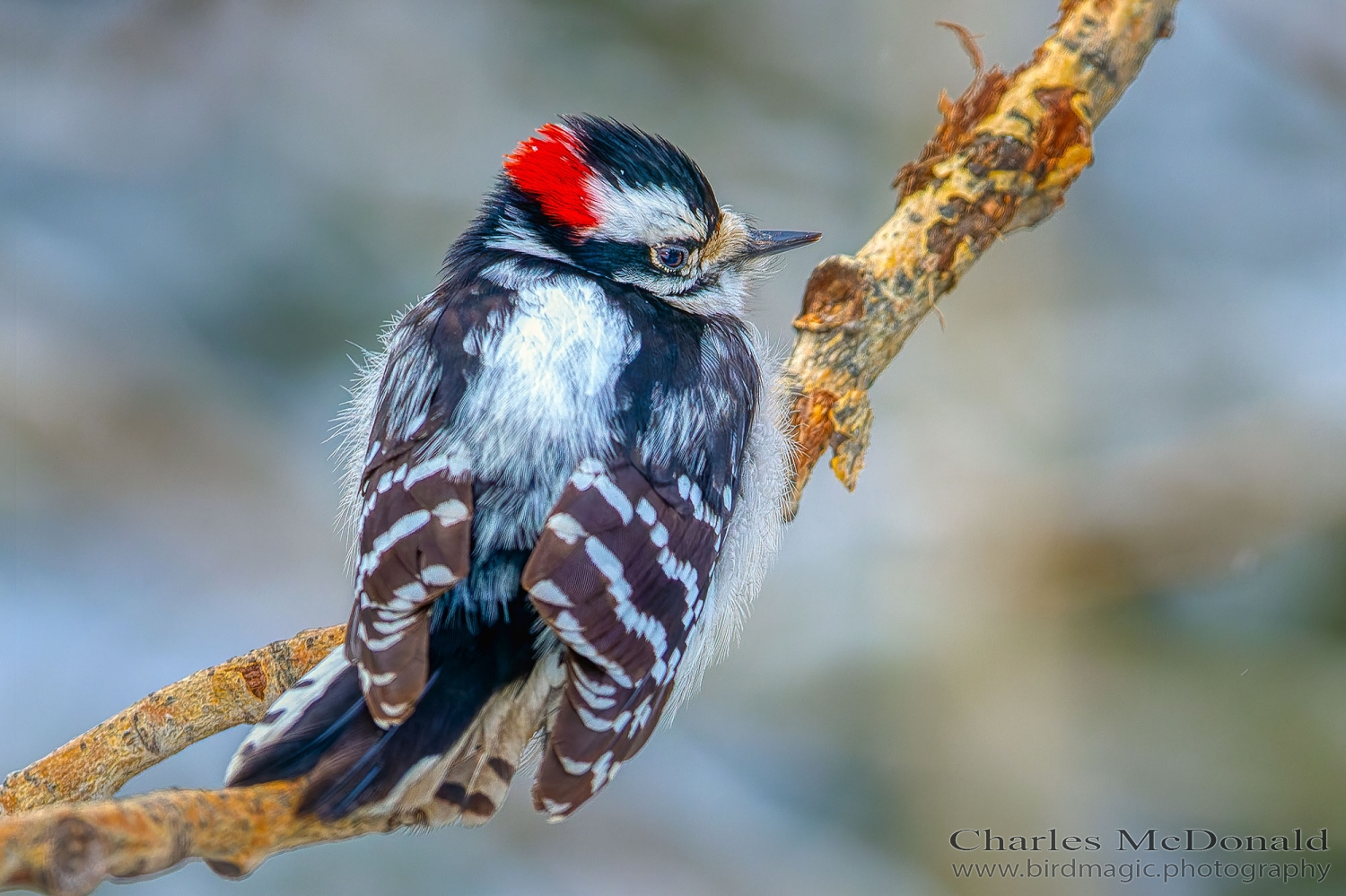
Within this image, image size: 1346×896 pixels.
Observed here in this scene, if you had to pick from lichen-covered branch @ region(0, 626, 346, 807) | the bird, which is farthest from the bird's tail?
lichen-covered branch @ region(0, 626, 346, 807)

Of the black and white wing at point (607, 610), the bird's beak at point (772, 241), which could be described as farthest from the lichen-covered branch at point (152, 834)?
the bird's beak at point (772, 241)

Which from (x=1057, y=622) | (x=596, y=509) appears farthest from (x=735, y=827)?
(x=596, y=509)

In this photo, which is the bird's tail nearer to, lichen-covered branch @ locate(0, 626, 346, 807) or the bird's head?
lichen-covered branch @ locate(0, 626, 346, 807)

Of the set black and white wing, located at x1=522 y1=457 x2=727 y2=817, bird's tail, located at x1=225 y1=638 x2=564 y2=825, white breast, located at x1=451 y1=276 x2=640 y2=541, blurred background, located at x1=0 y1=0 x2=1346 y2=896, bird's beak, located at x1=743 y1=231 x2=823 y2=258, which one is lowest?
bird's tail, located at x1=225 y1=638 x2=564 y2=825

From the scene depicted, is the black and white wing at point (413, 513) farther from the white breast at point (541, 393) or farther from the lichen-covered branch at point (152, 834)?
the lichen-covered branch at point (152, 834)

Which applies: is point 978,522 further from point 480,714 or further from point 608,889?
point 480,714

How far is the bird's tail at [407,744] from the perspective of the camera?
4.34 ft

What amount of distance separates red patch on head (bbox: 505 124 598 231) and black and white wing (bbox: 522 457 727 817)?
0.49 meters

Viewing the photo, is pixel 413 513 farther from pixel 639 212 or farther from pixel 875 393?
pixel 875 393

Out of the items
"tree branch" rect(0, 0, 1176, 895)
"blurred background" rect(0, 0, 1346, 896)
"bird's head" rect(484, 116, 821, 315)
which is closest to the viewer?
"bird's head" rect(484, 116, 821, 315)

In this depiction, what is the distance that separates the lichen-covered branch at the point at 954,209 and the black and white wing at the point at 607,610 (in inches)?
19.4

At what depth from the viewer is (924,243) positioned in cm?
194

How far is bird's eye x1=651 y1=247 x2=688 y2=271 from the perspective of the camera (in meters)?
1.83

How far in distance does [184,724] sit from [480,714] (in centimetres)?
47
